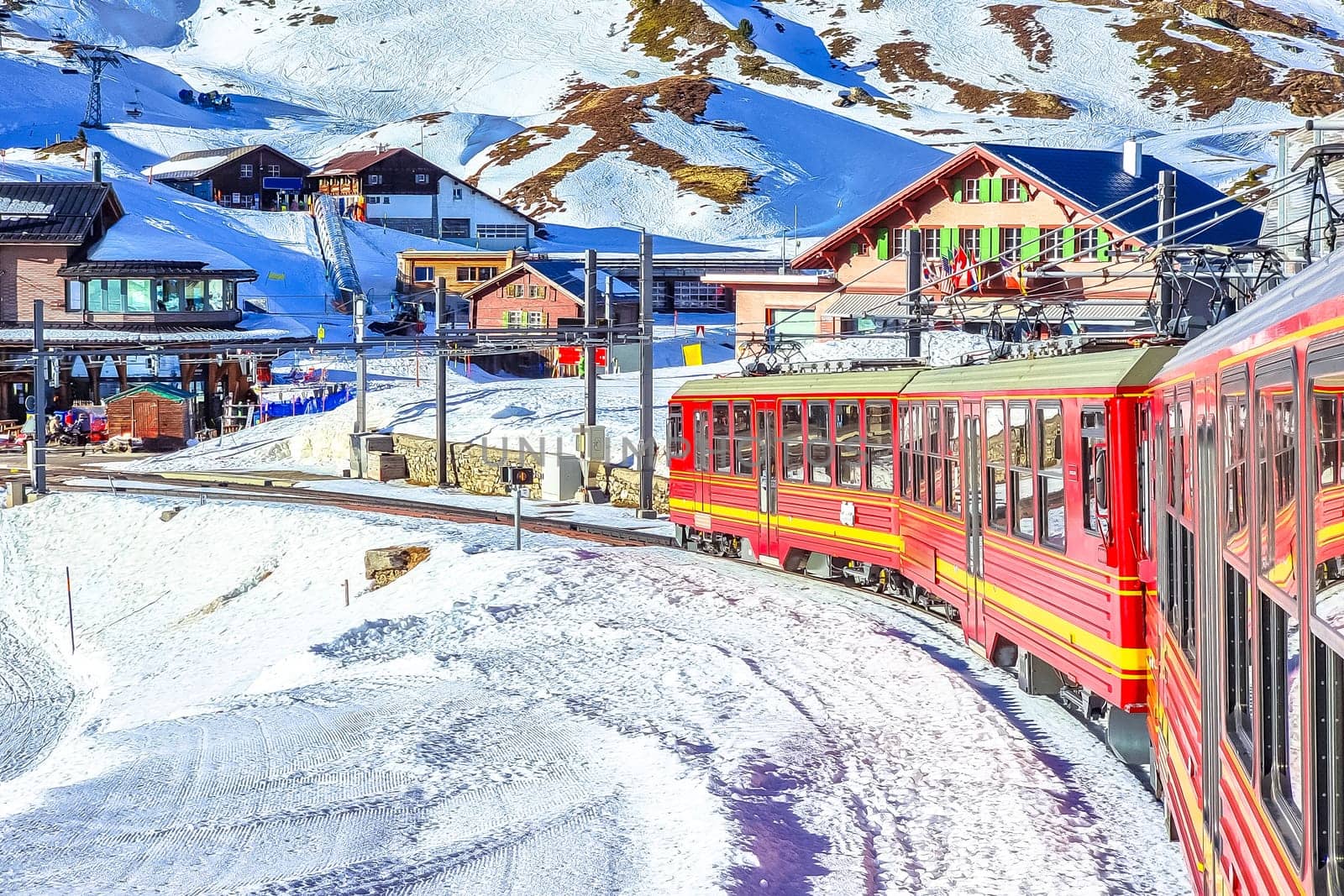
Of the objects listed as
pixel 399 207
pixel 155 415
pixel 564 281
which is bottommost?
pixel 155 415

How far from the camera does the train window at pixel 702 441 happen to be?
23625 mm

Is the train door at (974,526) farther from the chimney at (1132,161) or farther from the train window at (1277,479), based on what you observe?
the chimney at (1132,161)

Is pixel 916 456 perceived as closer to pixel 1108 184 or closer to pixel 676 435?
pixel 676 435

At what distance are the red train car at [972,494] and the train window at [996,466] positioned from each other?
0.07 feet

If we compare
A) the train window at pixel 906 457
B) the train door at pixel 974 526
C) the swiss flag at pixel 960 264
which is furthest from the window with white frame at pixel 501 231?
the train door at pixel 974 526

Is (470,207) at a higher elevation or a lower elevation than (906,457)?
higher

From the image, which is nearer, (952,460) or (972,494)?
(972,494)

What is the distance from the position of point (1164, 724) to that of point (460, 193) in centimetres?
10776

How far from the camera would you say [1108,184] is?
165 feet

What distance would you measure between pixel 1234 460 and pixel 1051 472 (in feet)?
19.6

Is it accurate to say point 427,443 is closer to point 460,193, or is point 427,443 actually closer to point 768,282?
point 768,282

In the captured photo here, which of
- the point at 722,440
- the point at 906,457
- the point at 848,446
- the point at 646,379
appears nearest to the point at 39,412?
the point at 646,379

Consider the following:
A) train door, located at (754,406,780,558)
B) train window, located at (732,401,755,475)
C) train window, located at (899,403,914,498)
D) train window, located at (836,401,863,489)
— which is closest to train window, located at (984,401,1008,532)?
train window, located at (899,403,914,498)

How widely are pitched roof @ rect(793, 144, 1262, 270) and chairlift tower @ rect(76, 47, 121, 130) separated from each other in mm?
125945
